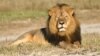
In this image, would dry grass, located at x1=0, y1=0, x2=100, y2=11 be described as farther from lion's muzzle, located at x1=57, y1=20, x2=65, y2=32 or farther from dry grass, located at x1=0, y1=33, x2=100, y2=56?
lion's muzzle, located at x1=57, y1=20, x2=65, y2=32

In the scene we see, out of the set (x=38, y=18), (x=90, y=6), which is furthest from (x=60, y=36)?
(x=90, y=6)

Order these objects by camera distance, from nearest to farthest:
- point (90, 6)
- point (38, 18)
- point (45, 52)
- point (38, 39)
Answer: point (45, 52)
point (38, 39)
point (38, 18)
point (90, 6)

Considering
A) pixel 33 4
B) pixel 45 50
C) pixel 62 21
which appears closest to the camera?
pixel 62 21

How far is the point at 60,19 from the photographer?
398 inches

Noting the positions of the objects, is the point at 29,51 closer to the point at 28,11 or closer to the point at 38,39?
the point at 38,39

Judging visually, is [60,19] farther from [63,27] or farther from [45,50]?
[45,50]

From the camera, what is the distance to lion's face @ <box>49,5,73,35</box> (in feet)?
33.0

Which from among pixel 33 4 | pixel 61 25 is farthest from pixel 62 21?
pixel 33 4

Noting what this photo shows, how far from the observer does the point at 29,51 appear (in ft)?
33.3

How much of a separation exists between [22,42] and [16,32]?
5.86 meters

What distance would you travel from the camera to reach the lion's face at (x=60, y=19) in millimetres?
10055

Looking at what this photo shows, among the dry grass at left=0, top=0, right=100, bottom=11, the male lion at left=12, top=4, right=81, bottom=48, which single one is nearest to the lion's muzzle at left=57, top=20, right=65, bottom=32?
the male lion at left=12, top=4, right=81, bottom=48

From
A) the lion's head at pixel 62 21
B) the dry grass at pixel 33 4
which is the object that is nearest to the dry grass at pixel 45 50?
the lion's head at pixel 62 21

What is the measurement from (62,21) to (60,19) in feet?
0.33
